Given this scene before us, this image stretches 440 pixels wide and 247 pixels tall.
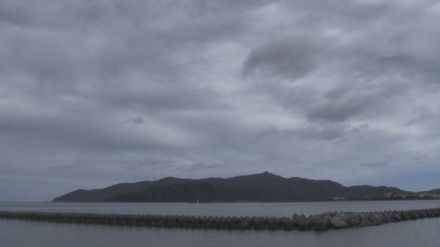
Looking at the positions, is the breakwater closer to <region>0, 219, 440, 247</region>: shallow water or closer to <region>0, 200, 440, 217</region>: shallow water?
<region>0, 219, 440, 247</region>: shallow water

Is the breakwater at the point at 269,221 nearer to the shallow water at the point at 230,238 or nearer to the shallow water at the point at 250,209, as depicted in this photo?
the shallow water at the point at 230,238

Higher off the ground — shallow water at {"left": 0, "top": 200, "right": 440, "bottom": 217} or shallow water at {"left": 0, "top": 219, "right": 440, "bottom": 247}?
shallow water at {"left": 0, "top": 200, "right": 440, "bottom": 217}

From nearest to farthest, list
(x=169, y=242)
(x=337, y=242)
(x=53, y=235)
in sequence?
(x=337, y=242) → (x=169, y=242) → (x=53, y=235)

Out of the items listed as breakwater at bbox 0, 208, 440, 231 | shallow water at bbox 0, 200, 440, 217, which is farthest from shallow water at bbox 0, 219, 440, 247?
shallow water at bbox 0, 200, 440, 217

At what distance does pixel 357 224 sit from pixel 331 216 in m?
2.11

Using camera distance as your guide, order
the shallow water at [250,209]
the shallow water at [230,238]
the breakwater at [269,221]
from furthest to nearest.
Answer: the shallow water at [250,209], the breakwater at [269,221], the shallow water at [230,238]

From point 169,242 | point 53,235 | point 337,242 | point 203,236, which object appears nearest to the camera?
point 337,242

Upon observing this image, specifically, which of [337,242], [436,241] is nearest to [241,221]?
[337,242]

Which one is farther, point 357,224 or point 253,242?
point 357,224

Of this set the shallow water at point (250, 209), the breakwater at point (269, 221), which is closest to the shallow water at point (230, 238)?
the breakwater at point (269, 221)

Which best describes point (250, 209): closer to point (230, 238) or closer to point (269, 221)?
point (269, 221)

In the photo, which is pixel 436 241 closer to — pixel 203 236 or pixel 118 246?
pixel 203 236

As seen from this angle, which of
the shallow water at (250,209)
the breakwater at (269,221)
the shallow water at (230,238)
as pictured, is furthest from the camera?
the shallow water at (250,209)

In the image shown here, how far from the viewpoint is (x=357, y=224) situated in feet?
128
